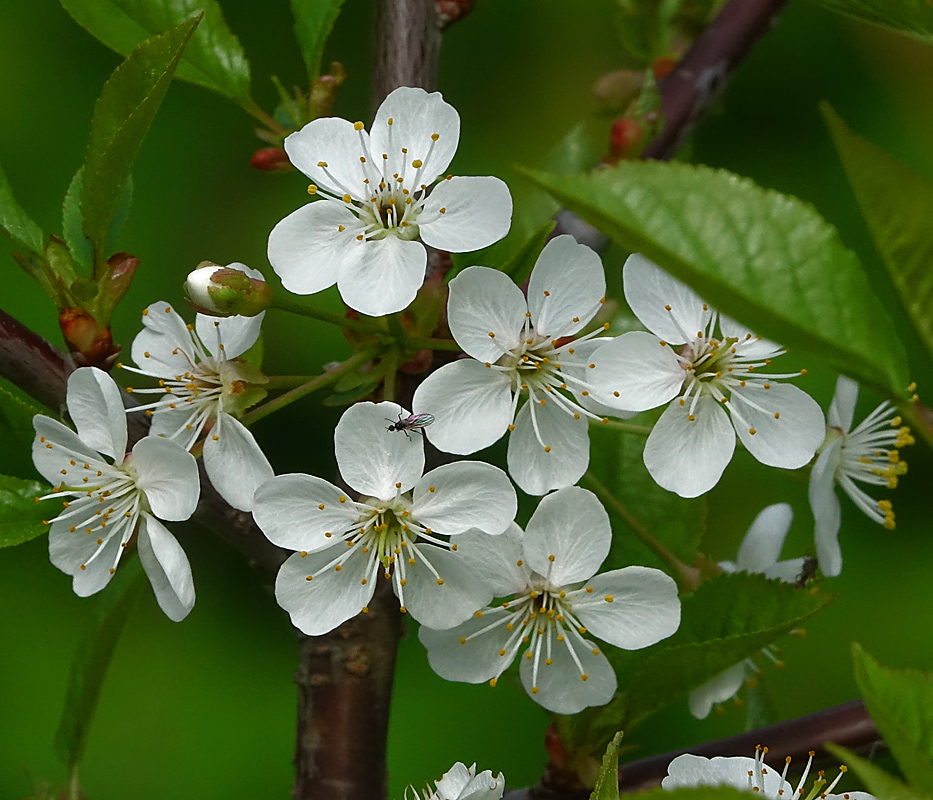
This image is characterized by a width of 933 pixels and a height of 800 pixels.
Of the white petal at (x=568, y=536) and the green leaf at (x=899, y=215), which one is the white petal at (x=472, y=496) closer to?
the white petal at (x=568, y=536)

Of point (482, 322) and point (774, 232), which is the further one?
point (482, 322)

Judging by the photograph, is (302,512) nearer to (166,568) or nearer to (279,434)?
(166,568)

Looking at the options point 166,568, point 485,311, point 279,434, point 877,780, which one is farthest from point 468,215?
point 279,434

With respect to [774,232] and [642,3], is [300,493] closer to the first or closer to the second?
[774,232]

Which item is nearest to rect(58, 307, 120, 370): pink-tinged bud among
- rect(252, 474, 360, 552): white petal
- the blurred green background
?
rect(252, 474, 360, 552): white petal

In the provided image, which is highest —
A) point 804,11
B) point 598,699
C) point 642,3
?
point 804,11

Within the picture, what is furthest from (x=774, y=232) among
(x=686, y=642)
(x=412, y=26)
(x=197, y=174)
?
(x=197, y=174)

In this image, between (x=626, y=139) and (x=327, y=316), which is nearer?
(x=327, y=316)

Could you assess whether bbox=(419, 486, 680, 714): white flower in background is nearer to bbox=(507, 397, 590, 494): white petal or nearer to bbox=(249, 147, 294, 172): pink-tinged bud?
bbox=(507, 397, 590, 494): white petal
